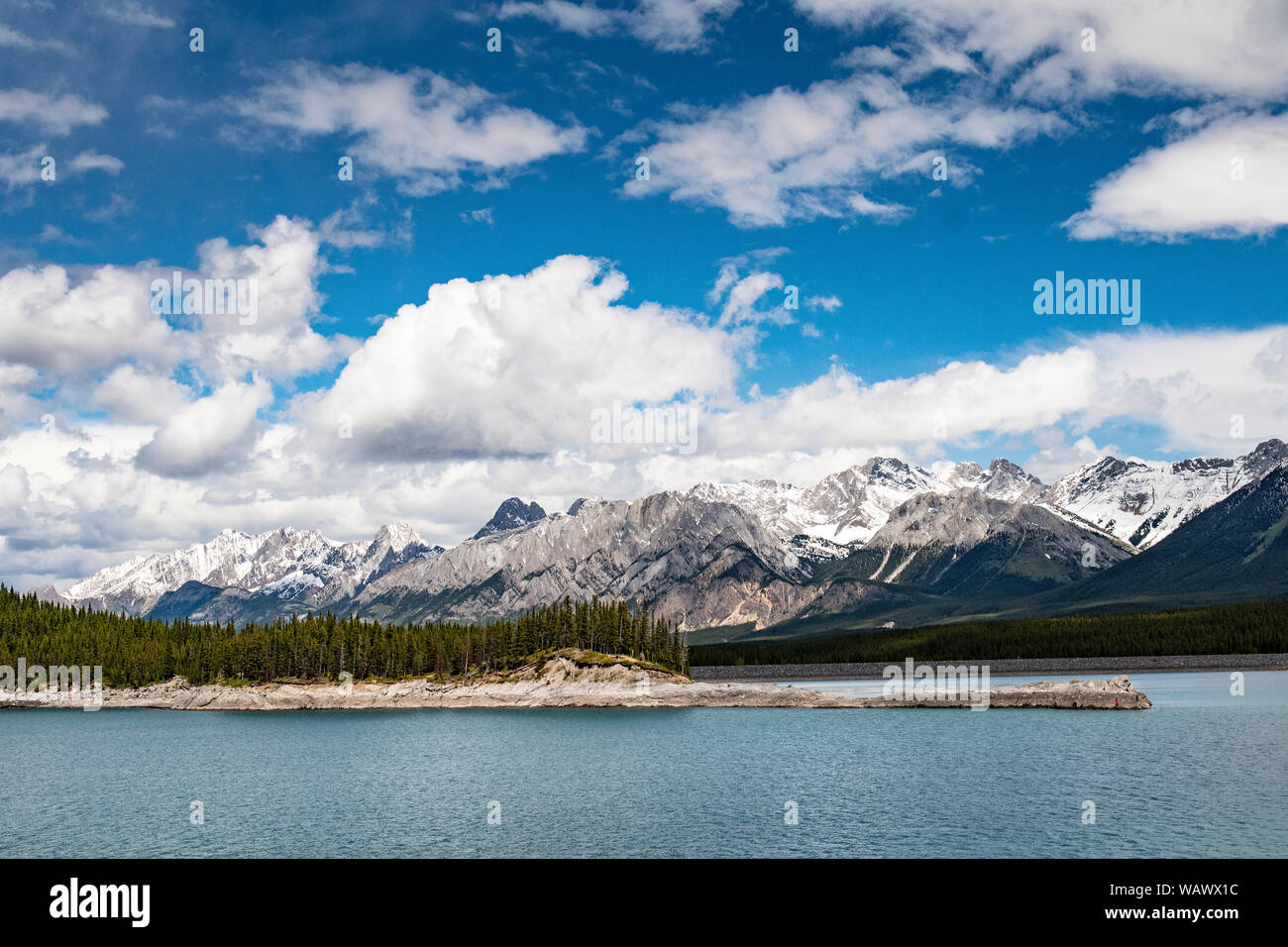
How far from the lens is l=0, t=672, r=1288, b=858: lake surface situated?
58.7 metres

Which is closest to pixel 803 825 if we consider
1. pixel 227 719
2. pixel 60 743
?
pixel 60 743

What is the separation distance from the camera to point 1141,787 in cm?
7388

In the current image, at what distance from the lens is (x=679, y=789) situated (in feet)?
260

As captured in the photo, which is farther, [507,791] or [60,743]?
[60,743]

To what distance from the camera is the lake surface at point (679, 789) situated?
5869cm

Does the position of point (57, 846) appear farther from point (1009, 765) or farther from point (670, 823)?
point (1009, 765)
